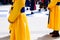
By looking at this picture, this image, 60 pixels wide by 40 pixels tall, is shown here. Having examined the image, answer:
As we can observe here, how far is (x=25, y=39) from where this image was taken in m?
2.46

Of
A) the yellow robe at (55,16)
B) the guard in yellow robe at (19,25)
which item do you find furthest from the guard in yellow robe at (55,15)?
the guard in yellow robe at (19,25)

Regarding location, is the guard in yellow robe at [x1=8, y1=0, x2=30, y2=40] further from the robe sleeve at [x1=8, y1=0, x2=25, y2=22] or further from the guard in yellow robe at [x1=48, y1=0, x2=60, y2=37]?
the guard in yellow robe at [x1=48, y1=0, x2=60, y2=37]

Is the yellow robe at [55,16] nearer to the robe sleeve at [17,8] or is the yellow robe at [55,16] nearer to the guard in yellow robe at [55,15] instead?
the guard in yellow robe at [55,15]

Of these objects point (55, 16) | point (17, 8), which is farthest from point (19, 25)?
point (55, 16)

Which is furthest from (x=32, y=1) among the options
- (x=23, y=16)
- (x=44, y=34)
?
(x=23, y=16)

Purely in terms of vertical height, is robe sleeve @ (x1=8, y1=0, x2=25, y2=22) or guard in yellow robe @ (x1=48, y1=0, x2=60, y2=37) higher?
robe sleeve @ (x1=8, y1=0, x2=25, y2=22)

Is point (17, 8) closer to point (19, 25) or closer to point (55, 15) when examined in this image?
point (19, 25)

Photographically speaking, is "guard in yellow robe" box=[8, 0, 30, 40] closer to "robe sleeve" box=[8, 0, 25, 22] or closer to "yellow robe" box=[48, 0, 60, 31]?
"robe sleeve" box=[8, 0, 25, 22]

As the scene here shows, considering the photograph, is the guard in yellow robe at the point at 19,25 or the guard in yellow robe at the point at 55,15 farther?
the guard in yellow robe at the point at 55,15

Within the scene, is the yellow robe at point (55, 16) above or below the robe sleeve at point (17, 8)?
below

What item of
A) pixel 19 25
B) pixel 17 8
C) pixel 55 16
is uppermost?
pixel 17 8

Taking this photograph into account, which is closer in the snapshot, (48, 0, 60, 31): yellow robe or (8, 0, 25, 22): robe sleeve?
(8, 0, 25, 22): robe sleeve

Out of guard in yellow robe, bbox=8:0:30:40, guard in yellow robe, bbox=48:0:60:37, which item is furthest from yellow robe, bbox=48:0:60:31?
guard in yellow robe, bbox=8:0:30:40

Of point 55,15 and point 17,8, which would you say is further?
point 55,15
